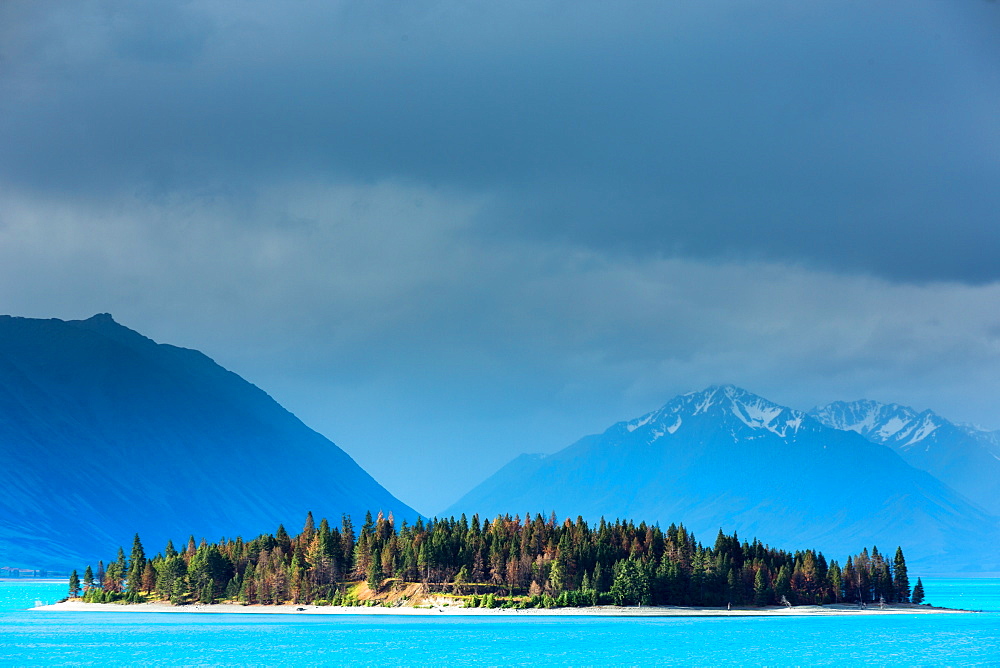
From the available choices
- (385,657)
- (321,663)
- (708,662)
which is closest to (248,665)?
(321,663)

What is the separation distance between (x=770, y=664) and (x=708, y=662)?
8.60 m

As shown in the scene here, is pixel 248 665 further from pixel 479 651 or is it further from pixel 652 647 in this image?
pixel 652 647

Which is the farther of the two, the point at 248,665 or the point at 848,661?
the point at 848,661

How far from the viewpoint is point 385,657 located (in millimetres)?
184125

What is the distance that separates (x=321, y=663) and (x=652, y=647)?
54.2 meters

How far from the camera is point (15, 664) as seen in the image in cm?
17400

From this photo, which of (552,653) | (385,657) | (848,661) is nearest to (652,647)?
(552,653)

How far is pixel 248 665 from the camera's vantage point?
6713 inches

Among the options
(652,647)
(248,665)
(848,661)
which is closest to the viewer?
(248,665)

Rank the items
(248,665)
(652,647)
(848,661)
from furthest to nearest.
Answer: (652,647) < (848,661) < (248,665)

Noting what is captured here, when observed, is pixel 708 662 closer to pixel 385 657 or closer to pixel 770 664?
pixel 770 664

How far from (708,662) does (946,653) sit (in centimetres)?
4656

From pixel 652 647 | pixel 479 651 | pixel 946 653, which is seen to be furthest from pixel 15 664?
pixel 946 653

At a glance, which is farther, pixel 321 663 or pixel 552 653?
pixel 552 653
